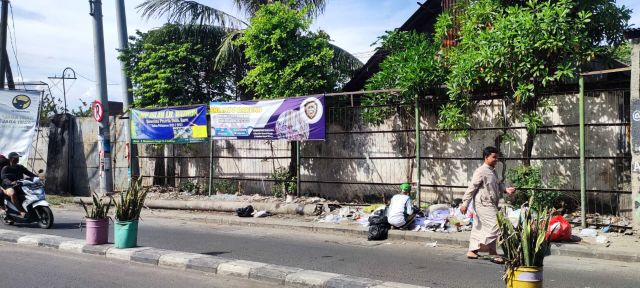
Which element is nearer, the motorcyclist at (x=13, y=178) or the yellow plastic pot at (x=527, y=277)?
the yellow plastic pot at (x=527, y=277)

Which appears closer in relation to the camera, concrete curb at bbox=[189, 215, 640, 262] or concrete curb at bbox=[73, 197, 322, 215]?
concrete curb at bbox=[189, 215, 640, 262]

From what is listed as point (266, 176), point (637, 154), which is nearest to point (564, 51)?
point (637, 154)

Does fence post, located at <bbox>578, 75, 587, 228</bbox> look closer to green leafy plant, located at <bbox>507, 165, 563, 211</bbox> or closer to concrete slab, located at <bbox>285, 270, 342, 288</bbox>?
green leafy plant, located at <bbox>507, 165, 563, 211</bbox>

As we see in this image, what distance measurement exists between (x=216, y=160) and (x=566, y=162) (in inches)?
358

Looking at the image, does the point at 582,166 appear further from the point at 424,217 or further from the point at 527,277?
the point at 527,277

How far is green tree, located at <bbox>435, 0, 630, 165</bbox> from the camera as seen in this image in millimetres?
9320

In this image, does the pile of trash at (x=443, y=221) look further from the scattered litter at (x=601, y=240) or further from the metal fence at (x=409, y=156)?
the scattered litter at (x=601, y=240)

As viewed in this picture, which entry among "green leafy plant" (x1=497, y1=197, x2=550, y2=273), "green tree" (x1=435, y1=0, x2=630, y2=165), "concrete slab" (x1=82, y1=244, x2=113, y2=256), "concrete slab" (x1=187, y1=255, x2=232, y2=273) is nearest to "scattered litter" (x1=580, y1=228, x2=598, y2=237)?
"green tree" (x1=435, y1=0, x2=630, y2=165)

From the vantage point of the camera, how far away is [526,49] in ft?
31.1

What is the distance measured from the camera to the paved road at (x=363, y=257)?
6727 mm

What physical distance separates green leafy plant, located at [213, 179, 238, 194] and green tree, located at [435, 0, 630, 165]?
652 cm

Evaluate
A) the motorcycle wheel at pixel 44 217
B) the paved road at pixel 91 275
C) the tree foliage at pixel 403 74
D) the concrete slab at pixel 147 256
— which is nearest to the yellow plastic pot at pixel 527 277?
the paved road at pixel 91 275

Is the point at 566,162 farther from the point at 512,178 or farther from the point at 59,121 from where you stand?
the point at 59,121

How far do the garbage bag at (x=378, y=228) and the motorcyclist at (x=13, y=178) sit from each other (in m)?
7.23
